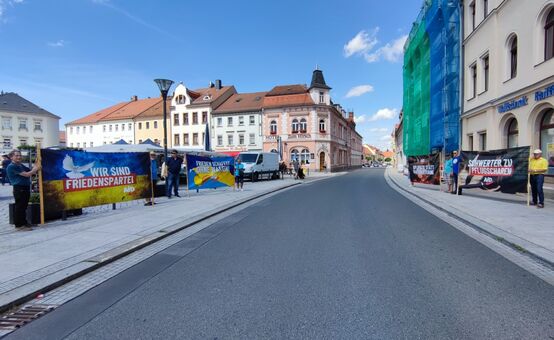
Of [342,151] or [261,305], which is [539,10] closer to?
[261,305]

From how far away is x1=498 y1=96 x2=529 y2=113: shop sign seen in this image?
1239cm

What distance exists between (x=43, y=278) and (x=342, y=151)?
56.7 meters

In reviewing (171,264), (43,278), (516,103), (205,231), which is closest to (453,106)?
(516,103)

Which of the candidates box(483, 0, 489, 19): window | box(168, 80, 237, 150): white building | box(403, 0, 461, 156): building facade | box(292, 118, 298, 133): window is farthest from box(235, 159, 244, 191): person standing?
box(168, 80, 237, 150): white building

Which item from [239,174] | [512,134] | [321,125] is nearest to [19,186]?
[239,174]

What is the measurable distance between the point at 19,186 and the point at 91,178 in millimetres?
1917

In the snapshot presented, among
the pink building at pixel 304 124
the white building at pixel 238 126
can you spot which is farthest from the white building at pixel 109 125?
the pink building at pixel 304 124

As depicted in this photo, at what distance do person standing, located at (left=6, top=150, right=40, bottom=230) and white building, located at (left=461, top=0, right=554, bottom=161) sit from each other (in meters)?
15.6

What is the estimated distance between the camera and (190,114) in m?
51.5

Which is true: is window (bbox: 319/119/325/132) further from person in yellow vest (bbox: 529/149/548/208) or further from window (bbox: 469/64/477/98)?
person in yellow vest (bbox: 529/149/548/208)

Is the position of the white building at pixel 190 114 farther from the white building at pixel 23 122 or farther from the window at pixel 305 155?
the white building at pixel 23 122

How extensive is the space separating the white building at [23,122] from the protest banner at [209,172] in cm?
6054

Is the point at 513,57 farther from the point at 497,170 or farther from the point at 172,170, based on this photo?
the point at 172,170

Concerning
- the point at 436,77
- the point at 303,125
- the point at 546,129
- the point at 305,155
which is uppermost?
the point at 436,77
